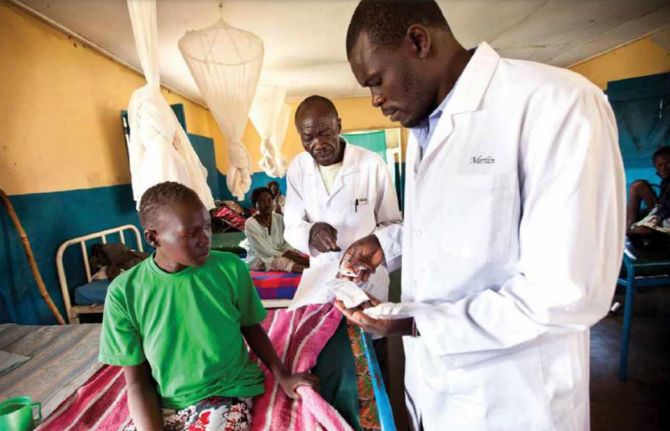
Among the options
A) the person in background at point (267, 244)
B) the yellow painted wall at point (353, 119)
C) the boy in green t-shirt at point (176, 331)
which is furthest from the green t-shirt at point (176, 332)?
the yellow painted wall at point (353, 119)

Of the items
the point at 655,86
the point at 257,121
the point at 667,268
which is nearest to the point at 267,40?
the point at 257,121

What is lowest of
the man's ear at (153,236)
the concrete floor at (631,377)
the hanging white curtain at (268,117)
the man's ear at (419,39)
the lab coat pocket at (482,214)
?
the concrete floor at (631,377)

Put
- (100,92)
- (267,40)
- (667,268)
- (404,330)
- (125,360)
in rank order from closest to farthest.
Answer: (404,330) → (125,360) → (667,268) → (100,92) → (267,40)

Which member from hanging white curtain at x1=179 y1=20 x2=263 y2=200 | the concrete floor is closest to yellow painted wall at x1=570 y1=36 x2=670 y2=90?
the concrete floor

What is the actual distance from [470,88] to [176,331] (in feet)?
4.23

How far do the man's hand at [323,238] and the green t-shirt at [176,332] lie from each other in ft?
2.16

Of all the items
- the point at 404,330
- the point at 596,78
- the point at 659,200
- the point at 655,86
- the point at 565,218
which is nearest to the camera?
the point at 565,218

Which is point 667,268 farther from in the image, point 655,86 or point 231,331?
point 655,86

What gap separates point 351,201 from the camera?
85.9 inches

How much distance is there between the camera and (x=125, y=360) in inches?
48.4

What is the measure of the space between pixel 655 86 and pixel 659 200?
2.57 metres

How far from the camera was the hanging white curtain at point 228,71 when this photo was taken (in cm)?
321

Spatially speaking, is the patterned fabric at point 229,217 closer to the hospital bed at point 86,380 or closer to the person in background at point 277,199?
the person in background at point 277,199

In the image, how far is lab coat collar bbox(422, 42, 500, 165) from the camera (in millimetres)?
819
